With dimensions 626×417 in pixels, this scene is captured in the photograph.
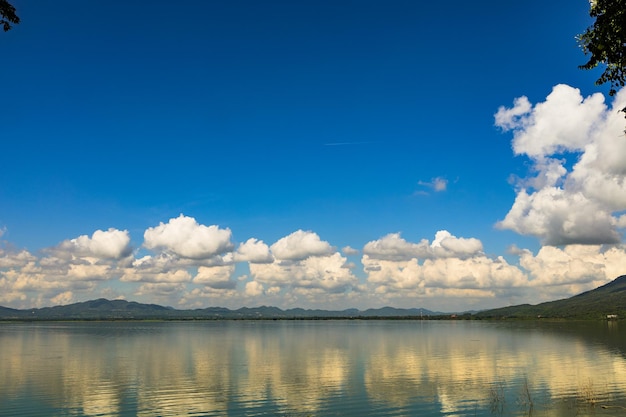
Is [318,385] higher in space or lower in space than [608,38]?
lower

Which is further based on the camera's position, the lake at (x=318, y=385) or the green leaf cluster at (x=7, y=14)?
the lake at (x=318, y=385)

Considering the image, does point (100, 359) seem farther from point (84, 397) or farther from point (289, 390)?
point (289, 390)

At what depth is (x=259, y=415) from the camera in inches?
1997

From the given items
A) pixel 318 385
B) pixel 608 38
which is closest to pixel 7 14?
pixel 608 38

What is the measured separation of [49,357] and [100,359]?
14.6 meters

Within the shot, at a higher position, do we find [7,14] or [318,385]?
[7,14]

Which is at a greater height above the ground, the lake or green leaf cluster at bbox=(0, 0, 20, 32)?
green leaf cluster at bbox=(0, 0, 20, 32)

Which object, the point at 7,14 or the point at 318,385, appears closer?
the point at 7,14

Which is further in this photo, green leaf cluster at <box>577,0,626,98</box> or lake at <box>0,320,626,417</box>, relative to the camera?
lake at <box>0,320,626,417</box>

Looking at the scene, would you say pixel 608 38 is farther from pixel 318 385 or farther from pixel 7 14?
pixel 318 385

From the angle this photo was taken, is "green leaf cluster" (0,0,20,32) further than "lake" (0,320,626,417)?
No

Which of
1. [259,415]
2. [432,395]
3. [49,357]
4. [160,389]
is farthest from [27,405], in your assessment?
[49,357]

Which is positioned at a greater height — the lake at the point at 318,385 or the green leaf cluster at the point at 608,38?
the green leaf cluster at the point at 608,38

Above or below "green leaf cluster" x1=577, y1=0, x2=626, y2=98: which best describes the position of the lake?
below
